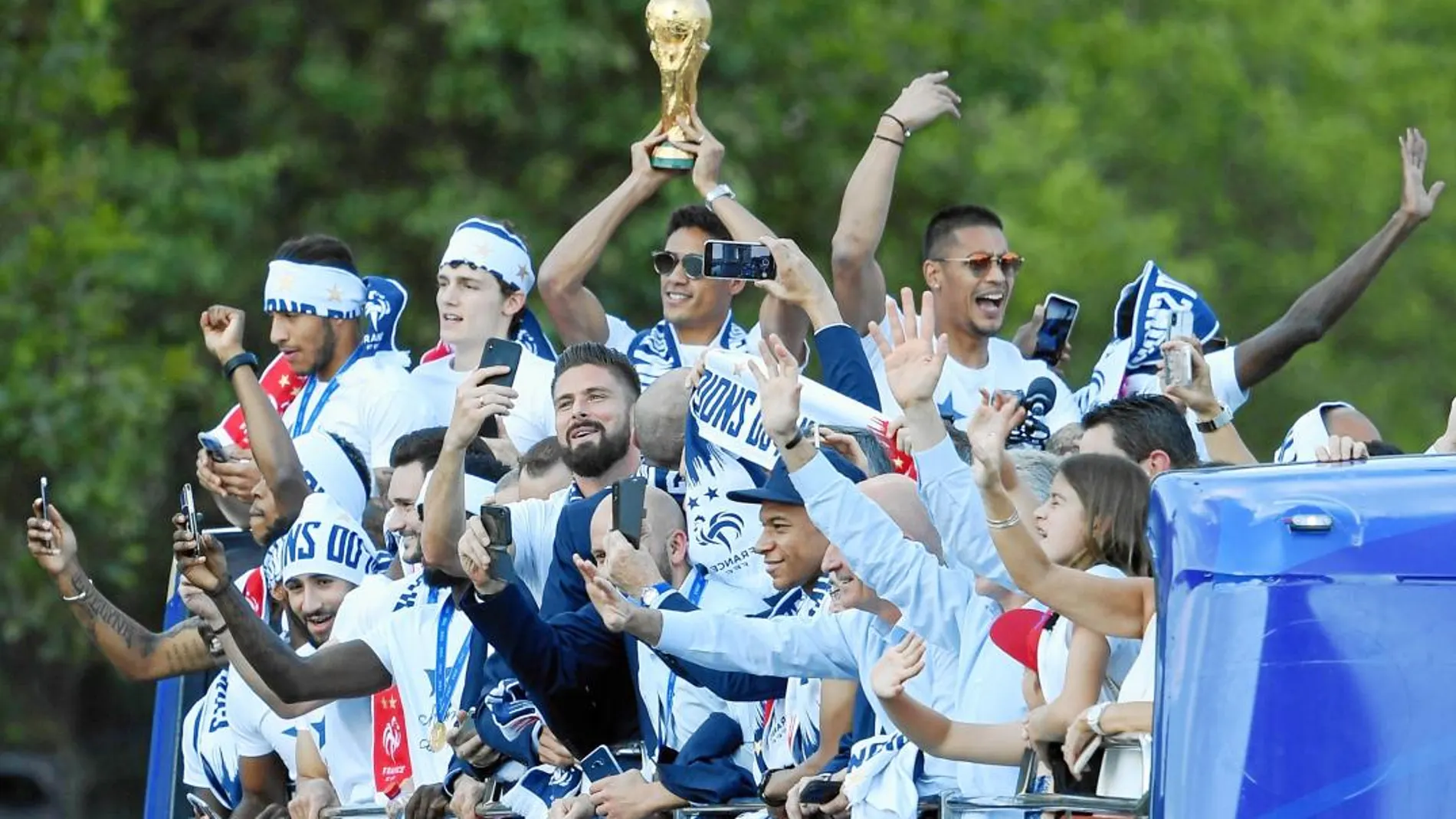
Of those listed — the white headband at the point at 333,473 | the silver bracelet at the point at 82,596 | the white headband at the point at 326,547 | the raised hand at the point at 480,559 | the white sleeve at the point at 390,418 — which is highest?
the white sleeve at the point at 390,418

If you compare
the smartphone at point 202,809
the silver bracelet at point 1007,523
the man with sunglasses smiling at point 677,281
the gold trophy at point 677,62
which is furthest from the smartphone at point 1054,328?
the silver bracelet at point 1007,523

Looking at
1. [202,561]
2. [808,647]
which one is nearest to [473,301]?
[202,561]

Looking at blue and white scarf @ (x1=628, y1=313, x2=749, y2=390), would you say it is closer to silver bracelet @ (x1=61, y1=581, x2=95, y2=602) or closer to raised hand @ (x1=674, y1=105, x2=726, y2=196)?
raised hand @ (x1=674, y1=105, x2=726, y2=196)

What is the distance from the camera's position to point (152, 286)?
2153 centimetres

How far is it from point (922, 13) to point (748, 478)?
689 inches

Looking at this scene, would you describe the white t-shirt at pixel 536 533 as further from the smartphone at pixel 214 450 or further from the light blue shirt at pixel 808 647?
the smartphone at pixel 214 450

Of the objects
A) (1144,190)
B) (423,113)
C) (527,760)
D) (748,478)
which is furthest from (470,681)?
(1144,190)

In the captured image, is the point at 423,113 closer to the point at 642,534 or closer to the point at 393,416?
the point at 393,416

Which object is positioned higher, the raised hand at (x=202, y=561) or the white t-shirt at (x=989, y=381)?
the white t-shirt at (x=989, y=381)

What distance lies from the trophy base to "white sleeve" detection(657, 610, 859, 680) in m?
2.69

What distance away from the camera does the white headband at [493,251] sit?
1150 centimetres

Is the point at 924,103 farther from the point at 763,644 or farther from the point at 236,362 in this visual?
the point at 763,644

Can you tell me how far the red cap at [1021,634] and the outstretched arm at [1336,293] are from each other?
110 inches

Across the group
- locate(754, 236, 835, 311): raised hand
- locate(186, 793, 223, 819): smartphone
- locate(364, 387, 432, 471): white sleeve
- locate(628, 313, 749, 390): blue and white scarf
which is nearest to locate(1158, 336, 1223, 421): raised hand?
locate(754, 236, 835, 311): raised hand
